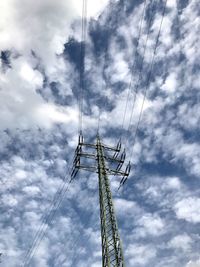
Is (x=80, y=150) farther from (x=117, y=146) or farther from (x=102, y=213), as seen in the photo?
(x=102, y=213)

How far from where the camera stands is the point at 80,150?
35250 mm

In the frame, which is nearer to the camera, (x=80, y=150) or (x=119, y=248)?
(x=119, y=248)

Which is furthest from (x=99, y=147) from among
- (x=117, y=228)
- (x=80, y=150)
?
(x=117, y=228)

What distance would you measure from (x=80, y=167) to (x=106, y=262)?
34.5 feet

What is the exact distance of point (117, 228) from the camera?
93.6 feet

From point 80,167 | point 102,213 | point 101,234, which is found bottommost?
point 101,234

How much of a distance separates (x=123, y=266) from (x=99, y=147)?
13.3 meters

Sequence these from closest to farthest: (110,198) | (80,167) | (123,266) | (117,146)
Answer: (123,266) < (110,198) < (80,167) < (117,146)

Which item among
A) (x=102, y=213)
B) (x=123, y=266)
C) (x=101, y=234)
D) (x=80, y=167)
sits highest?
(x=80, y=167)

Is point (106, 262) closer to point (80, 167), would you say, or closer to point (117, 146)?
point (80, 167)

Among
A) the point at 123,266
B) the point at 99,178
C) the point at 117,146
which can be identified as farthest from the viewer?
the point at 117,146

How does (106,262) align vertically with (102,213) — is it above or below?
below

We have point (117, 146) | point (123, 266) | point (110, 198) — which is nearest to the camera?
point (123, 266)

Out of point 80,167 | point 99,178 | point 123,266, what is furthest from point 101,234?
point 80,167
